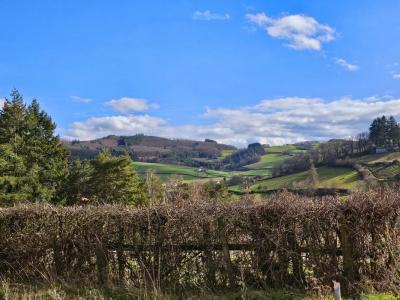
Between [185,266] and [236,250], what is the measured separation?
1.19 m

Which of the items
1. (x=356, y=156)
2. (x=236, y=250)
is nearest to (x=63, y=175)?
(x=236, y=250)

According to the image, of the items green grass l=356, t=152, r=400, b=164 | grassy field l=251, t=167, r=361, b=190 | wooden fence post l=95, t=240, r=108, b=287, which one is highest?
green grass l=356, t=152, r=400, b=164

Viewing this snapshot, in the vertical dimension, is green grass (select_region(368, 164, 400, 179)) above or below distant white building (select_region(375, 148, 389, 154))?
below

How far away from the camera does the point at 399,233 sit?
865 cm

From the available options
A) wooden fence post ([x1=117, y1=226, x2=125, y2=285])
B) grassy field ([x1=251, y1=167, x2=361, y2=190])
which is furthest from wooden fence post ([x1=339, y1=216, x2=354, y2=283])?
grassy field ([x1=251, y1=167, x2=361, y2=190])

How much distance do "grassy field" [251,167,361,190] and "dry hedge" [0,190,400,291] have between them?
71790mm

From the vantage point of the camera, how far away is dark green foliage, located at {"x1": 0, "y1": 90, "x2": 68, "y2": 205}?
37.4m

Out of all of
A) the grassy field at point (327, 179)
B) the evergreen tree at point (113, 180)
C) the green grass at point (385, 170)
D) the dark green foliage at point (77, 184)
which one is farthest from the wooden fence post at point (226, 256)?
the green grass at point (385, 170)

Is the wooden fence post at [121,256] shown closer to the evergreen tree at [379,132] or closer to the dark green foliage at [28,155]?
the dark green foliage at [28,155]

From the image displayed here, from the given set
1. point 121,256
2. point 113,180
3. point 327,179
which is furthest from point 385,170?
point 121,256

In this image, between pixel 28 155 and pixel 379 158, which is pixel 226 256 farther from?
pixel 379 158

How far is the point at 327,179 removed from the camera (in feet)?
297

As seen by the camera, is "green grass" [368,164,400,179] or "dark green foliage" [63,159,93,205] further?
"green grass" [368,164,400,179]

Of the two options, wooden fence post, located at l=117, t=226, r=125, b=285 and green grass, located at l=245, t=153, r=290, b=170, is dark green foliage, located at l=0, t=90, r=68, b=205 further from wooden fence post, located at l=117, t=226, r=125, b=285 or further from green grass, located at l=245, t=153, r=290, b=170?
green grass, located at l=245, t=153, r=290, b=170
